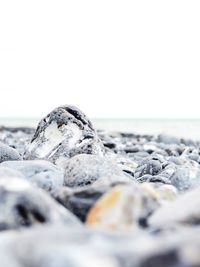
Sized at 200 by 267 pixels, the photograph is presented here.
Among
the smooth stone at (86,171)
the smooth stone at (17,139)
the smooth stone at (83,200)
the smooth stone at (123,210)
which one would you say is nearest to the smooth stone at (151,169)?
the smooth stone at (86,171)

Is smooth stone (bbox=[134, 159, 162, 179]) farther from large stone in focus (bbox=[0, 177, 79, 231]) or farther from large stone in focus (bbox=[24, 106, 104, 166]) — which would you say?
large stone in focus (bbox=[0, 177, 79, 231])

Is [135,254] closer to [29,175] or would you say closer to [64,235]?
[64,235]

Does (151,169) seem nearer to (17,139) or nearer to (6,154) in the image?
(6,154)

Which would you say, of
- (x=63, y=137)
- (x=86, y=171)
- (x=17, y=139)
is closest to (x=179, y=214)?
(x=86, y=171)

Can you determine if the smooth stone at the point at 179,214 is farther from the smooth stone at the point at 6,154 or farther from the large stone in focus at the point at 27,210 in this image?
the smooth stone at the point at 6,154

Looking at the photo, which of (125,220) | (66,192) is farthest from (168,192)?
(125,220)
